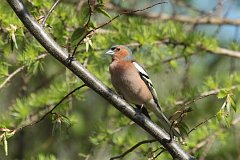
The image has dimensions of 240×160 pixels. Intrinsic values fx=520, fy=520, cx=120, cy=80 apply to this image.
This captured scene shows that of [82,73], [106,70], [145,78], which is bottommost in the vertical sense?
[145,78]

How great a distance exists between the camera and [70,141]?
18.7ft

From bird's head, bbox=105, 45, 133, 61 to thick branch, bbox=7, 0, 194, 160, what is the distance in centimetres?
147

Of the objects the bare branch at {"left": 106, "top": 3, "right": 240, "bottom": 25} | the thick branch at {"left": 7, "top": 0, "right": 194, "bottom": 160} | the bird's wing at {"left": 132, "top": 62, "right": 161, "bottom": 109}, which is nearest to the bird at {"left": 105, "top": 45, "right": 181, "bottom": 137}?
the bird's wing at {"left": 132, "top": 62, "right": 161, "bottom": 109}

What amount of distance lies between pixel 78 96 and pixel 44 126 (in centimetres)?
253

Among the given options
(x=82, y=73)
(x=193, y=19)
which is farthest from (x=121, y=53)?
(x=82, y=73)

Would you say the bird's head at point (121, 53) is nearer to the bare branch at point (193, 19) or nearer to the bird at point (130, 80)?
the bird at point (130, 80)

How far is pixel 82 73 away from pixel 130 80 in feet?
6.00

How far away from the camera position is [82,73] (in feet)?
8.36

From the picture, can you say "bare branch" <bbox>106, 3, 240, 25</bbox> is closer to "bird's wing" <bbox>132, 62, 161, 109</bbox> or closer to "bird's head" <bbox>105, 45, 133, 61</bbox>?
"bird's head" <bbox>105, 45, 133, 61</bbox>

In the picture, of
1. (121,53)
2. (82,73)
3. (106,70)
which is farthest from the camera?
(121,53)

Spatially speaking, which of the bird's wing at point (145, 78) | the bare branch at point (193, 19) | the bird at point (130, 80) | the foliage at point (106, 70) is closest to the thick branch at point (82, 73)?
the foliage at point (106, 70)

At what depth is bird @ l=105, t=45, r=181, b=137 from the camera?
13.7 ft

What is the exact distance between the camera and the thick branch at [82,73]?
2492mm

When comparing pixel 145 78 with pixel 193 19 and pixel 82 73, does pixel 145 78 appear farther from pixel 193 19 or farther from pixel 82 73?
pixel 82 73
